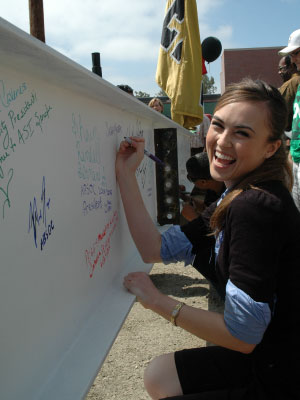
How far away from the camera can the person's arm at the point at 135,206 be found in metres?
1.93

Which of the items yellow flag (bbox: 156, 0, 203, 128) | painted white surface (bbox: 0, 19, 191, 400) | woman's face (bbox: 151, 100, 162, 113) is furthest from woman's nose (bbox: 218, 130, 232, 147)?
woman's face (bbox: 151, 100, 162, 113)

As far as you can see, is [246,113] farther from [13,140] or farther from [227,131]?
[13,140]

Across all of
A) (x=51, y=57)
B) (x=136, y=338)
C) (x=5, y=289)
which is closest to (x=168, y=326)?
(x=136, y=338)

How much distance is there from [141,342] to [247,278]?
1.99 m

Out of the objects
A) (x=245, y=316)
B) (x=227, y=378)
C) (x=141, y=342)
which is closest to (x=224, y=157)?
(x=245, y=316)

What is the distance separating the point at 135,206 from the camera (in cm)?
206

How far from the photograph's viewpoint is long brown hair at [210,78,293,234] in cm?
141

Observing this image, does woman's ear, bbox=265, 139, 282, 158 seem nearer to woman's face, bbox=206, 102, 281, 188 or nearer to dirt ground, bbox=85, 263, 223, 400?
woman's face, bbox=206, 102, 281, 188

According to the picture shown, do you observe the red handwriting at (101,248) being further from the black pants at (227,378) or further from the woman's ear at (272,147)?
the woman's ear at (272,147)

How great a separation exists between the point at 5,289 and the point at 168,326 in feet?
7.67

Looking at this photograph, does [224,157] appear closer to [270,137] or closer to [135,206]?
[270,137]

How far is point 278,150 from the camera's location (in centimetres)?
151

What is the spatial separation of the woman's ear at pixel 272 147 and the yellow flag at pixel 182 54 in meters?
2.98
